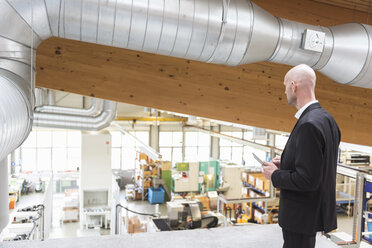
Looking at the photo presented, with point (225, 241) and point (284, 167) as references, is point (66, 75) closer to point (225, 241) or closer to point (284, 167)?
point (225, 241)

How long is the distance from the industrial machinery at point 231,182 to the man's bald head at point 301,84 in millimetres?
9289

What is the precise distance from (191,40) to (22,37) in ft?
3.71

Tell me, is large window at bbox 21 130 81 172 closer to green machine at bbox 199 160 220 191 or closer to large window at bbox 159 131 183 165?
large window at bbox 159 131 183 165

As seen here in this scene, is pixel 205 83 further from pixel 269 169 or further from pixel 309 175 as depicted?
pixel 309 175

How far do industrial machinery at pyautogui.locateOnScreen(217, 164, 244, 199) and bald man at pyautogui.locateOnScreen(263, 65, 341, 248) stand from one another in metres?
9.16

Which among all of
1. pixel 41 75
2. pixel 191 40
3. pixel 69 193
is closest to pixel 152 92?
pixel 41 75

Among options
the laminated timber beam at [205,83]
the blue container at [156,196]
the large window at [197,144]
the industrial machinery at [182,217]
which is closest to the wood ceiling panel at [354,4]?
the laminated timber beam at [205,83]

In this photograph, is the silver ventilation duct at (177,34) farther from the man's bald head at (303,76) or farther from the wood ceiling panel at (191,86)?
the wood ceiling panel at (191,86)

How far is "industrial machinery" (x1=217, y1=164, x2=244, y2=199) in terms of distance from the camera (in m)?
10.6

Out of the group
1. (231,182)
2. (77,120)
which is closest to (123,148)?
(231,182)

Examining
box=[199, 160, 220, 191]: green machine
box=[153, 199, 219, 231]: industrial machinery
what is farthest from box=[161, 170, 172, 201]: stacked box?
box=[153, 199, 219, 231]: industrial machinery

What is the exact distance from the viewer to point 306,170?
136 centimetres

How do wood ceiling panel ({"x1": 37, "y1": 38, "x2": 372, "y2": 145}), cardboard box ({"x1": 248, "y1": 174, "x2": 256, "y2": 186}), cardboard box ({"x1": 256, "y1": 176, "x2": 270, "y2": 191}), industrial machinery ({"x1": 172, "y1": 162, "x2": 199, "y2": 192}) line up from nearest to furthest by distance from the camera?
wood ceiling panel ({"x1": 37, "y1": 38, "x2": 372, "y2": 145}) < cardboard box ({"x1": 256, "y1": 176, "x2": 270, "y2": 191}) < cardboard box ({"x1": 248, "y1": 174, "x2": 256, "y2": 186}) < industrial machinery ({"x1": 172, "y1": 162, "x2": 199, "y2": 192})

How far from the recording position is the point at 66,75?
11.6ft
